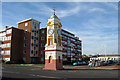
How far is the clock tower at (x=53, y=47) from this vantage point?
24.9 meters

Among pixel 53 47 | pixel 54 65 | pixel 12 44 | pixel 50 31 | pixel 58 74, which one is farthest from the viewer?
pixel 12 44

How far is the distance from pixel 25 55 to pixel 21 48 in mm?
4187

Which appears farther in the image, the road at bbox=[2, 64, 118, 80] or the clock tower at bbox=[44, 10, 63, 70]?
the clock tower at bbox=[44, 10, 63, 70]

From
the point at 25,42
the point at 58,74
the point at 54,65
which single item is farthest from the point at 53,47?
the point at 25,42

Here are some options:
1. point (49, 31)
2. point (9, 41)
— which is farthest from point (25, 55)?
point (49, 31)

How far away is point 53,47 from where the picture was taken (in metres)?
25.2

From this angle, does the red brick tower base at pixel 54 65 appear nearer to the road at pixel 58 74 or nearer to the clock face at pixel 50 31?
the road at pixel 58 74

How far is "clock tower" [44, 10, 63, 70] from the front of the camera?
24891 mm

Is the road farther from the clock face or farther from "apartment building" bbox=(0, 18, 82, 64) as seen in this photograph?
"apartment building" bbox=(0, 18, 82, 64)

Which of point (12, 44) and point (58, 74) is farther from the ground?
point (12, 44)

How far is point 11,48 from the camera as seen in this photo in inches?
2093

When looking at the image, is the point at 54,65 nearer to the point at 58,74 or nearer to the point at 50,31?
the point at 50,31

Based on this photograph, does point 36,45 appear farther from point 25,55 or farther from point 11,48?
point 11,48

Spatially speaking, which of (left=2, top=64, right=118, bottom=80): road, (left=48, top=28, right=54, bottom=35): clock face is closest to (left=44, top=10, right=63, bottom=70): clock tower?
(left=48, top=28, right=54, bottom=35): clock face
